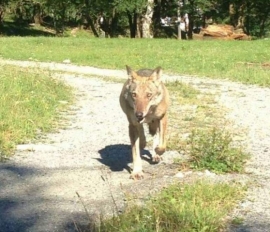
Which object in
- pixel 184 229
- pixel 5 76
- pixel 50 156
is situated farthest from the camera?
pixel 5 76

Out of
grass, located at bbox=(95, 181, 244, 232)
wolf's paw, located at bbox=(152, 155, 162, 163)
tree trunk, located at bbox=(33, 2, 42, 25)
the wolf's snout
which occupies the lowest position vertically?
tree trunk, located at bbox=(33, 2, 42, 25)

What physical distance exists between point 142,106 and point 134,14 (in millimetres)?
39813

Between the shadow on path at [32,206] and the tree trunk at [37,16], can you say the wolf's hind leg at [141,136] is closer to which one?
the shadow on path at [32,206]

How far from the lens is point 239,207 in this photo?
229 inches

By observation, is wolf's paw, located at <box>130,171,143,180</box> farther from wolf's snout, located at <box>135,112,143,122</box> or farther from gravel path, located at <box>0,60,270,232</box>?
wolf's snout, located at <box>135,112,143,122</box>

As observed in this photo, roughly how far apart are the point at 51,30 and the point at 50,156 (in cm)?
4944

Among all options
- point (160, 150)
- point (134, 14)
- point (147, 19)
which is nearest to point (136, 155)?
point (160, 150)

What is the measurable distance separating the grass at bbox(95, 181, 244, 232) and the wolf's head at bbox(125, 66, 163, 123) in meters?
0.99

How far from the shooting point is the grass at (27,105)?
8.98 m

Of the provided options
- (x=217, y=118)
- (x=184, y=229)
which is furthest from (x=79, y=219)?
(x=217, y=118)

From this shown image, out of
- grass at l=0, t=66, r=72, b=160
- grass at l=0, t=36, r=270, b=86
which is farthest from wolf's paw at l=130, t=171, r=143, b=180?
grass at l=0, t=36, r=270, b=86

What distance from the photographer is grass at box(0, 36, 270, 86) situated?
19.6m

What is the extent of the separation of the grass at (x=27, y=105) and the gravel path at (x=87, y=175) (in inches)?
11.7

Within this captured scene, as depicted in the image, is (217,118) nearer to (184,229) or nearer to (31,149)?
(31,149)
